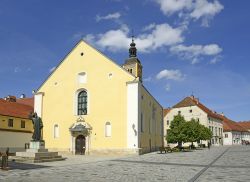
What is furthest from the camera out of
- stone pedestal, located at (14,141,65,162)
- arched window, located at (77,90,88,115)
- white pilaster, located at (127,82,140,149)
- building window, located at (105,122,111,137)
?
arched window, located at (77,90,88,115)

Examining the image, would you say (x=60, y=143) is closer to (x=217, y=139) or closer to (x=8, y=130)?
(x=8, y=130)

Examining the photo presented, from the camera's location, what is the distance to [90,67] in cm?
4059

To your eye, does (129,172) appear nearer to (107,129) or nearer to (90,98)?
(107,129)

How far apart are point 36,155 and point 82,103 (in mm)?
15529

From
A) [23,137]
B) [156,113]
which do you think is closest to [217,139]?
[156,113]

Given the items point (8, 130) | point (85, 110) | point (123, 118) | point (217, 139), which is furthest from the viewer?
point (217, 139)

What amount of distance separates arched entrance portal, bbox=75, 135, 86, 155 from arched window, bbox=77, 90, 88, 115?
294 cm

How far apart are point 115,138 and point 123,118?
2.37 metres

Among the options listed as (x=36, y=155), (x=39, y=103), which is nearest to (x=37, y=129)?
(x=36, y=155)

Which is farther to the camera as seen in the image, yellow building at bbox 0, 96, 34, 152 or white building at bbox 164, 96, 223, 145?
white building at bbox 164, 96, 223, 145

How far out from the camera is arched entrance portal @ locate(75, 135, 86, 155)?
129 ft

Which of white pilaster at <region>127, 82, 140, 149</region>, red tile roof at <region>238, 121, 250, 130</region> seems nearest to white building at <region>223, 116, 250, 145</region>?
red tile roof at <region>238, 121, 250, 130</region>

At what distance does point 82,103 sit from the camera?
4072cm

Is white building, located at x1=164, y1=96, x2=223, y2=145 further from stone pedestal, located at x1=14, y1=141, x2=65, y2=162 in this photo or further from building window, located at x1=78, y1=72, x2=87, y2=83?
stone pedestal, located at x1=14, y1=141, x2=65, y2=162
